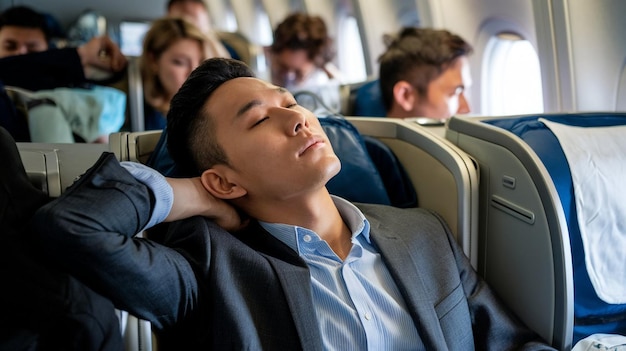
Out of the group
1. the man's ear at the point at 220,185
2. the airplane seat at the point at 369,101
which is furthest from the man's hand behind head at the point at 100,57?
the man's ear at the point at 220,185

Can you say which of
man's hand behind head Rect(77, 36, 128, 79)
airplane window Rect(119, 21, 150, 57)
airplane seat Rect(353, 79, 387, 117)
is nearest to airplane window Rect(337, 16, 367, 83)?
airplane seat Rect(353, 79, 387, 117)

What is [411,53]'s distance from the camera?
296cm

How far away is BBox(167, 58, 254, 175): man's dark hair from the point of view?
5.00 ft

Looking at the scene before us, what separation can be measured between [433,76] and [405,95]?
166 mm

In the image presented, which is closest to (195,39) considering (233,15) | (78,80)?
(78,80)

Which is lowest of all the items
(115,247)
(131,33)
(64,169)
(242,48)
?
(115,247)

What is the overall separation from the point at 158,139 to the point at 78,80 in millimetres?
1582

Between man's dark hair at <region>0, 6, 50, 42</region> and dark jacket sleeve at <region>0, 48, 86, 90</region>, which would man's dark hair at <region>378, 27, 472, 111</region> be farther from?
man's dark hair at <region>0, 6, 50, 42</region>

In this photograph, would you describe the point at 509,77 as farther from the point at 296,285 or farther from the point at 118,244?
the point at 118,244

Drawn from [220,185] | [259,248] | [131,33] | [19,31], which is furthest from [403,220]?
[131,33]

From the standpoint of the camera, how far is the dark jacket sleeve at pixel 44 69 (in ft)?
10.0

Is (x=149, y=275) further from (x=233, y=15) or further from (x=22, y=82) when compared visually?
(x=233, y=15)

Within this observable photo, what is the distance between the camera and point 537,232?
155 cm

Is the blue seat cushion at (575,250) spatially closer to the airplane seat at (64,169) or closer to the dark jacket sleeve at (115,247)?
the dark jacket sleeve at (115,247)
